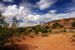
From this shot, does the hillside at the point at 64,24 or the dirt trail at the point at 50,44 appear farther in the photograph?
the hillside at the point at 64,24

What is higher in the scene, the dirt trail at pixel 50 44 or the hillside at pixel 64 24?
the dirt trail at pixel 50 44

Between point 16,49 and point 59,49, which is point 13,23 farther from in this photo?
point 59,49

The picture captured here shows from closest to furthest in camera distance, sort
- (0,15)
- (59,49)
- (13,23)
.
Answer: (0,15) → (59,49) → (13,23)

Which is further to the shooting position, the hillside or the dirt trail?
the hillside

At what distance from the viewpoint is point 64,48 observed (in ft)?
50.3

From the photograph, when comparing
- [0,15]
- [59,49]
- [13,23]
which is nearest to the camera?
[0,15]

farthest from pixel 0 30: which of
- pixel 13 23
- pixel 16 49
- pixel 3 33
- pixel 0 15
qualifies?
pixel 13 23

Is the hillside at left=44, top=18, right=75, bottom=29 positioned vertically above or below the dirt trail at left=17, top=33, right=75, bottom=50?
below

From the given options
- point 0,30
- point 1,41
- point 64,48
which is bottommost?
point 64,48

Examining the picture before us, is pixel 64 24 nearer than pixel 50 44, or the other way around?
pixel 50 44

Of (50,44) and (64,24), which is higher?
(50,44)

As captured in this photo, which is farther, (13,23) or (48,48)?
(13,23)

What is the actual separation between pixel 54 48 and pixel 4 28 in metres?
4.74

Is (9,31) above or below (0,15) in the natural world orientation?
below
